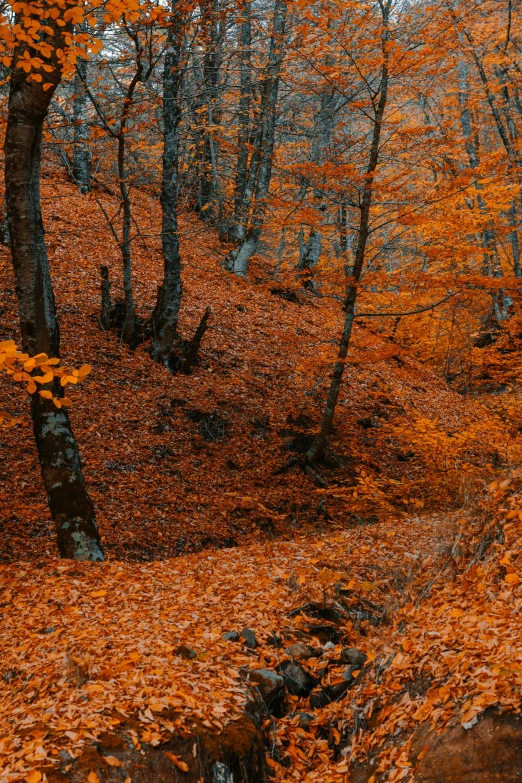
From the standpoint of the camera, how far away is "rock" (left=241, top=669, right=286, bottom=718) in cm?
365

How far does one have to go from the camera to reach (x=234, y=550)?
685 cm

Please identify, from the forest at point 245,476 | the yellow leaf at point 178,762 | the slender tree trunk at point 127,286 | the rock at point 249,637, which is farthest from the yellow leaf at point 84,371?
the slender tree trunk at point 127,286

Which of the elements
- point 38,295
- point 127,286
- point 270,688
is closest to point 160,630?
point 270,688

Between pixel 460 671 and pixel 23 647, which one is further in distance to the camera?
pixel 23 647

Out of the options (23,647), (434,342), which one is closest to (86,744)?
(23,647)

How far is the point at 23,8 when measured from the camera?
446 centimetres

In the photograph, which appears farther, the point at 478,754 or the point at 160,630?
the point at 160,630

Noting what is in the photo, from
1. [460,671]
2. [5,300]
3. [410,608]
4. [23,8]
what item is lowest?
[410,608]

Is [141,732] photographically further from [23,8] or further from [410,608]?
[23,8]

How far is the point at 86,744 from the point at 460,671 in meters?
2.05

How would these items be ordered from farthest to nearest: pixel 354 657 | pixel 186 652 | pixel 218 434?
pixel 218 434
pixel 354 657
pixel 186 652

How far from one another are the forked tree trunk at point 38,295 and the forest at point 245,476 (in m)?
0.03

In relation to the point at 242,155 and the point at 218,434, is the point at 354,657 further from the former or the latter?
the point at 242,155

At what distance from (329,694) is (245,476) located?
5354 millimetres
